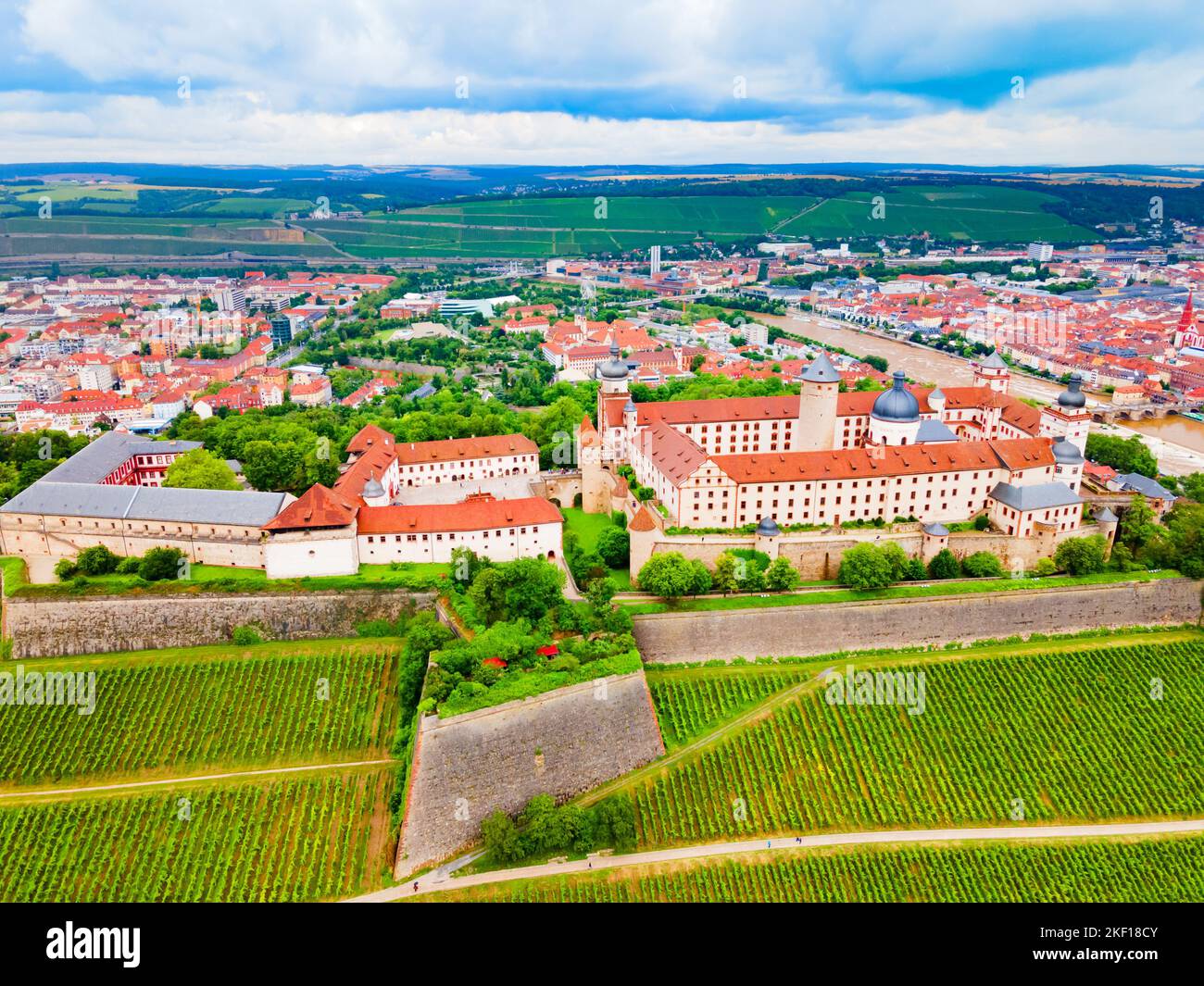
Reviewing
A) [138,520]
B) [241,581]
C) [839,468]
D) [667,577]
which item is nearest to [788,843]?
[667,577]

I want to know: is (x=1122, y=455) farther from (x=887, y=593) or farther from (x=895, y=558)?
(x=887, y=593)

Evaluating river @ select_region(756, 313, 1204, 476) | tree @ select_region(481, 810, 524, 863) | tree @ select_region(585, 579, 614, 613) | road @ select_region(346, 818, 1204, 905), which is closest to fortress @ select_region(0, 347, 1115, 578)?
tree @ select_region(585, 579, 614, 613)

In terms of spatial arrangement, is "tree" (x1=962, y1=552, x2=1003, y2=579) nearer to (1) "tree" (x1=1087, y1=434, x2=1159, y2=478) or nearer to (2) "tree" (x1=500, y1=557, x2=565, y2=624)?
(1) "tree" (x1=1087, y1=434, x2=1159, y2=478)

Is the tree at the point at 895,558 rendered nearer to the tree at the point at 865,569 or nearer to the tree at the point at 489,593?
the tree at the point at 865,569

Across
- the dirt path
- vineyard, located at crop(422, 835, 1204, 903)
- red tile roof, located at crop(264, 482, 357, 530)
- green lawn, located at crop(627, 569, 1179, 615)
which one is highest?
red tile roof, located at crop(264, 482, 357, 530)

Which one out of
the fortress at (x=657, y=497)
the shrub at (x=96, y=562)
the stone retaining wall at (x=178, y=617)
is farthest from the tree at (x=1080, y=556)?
the shrub at (x=96, y=562)

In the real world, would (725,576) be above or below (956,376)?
below
